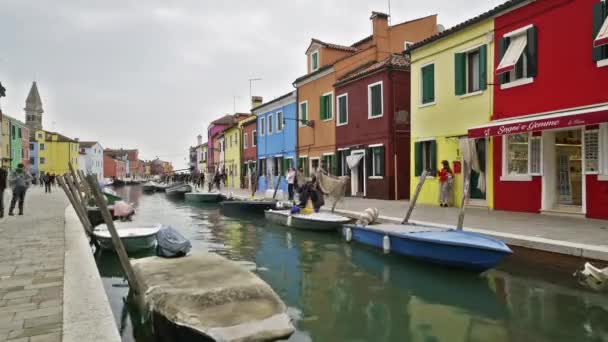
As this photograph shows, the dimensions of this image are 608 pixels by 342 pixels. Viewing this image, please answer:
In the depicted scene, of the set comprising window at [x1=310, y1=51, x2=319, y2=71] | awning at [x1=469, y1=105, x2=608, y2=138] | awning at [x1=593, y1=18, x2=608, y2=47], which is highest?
window at [x1=310, y1=51, x2=319, y2=71]

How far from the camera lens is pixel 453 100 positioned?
47.7ft

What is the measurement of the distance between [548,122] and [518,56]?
2643mm

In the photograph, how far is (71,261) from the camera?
6.21 meters

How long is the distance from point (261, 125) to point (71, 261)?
25.8 metres

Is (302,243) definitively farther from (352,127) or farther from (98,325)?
(352,127)

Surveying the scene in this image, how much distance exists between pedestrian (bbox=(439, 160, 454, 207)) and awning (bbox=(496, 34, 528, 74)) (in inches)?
135

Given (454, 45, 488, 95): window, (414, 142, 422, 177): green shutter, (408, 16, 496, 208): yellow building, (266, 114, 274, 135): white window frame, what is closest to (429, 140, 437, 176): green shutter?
(408, 16, 496, 208): yellow building

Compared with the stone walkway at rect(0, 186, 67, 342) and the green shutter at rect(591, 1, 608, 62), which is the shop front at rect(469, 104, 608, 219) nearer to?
the green shutter at rect(591, 1, 608, 62)

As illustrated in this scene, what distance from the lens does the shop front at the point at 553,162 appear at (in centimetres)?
998

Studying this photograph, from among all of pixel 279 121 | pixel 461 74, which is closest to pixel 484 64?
pixel 461 74

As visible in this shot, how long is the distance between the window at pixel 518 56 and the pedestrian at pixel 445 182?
3.08m

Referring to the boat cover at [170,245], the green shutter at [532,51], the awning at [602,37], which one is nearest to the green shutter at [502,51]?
the green shutter at [532,51]

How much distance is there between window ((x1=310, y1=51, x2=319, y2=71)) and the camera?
2455cm

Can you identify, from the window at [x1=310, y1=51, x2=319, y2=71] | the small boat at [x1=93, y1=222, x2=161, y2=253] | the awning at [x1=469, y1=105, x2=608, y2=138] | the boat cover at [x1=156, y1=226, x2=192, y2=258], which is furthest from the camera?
the window at [x1=310, y1=51, x2=319, y2=71]
